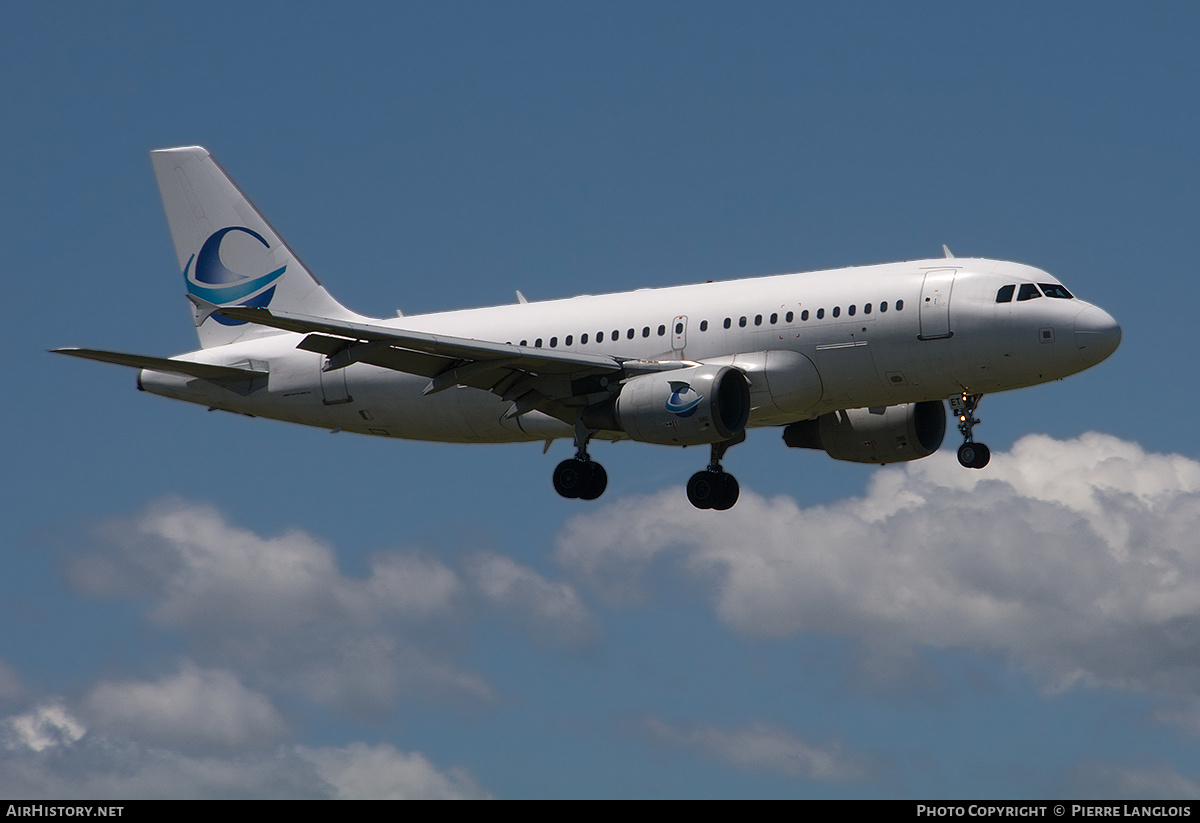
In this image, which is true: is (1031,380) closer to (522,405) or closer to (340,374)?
(522,405)

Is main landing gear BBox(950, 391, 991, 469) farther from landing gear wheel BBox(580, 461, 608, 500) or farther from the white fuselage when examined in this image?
landing gear wheel BBox(580, 461, 608, 500)

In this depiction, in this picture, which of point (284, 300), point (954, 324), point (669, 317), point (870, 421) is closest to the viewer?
point (954, 324)

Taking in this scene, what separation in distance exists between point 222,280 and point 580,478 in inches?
608

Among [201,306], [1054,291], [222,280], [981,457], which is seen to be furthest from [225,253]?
[1054,291]

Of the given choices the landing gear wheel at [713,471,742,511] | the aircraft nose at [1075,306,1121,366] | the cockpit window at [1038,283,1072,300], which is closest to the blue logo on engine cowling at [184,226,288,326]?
the landing gear wheel at [713,471,742,511]

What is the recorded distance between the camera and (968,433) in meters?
42.8

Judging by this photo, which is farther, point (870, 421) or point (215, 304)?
point (215, 304)

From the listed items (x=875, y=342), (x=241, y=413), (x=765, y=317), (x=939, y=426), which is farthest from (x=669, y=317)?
(x=241, y=413)

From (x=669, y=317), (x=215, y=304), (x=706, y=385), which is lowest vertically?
(x=706, y=385)

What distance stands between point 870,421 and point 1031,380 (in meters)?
7.33

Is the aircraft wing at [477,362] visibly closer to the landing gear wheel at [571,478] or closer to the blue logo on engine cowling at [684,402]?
the landing gear wheel at [571,478]

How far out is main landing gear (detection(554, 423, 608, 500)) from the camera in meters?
45.5

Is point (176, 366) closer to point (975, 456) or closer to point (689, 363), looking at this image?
point (689, 363)

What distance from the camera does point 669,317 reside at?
44.9m
